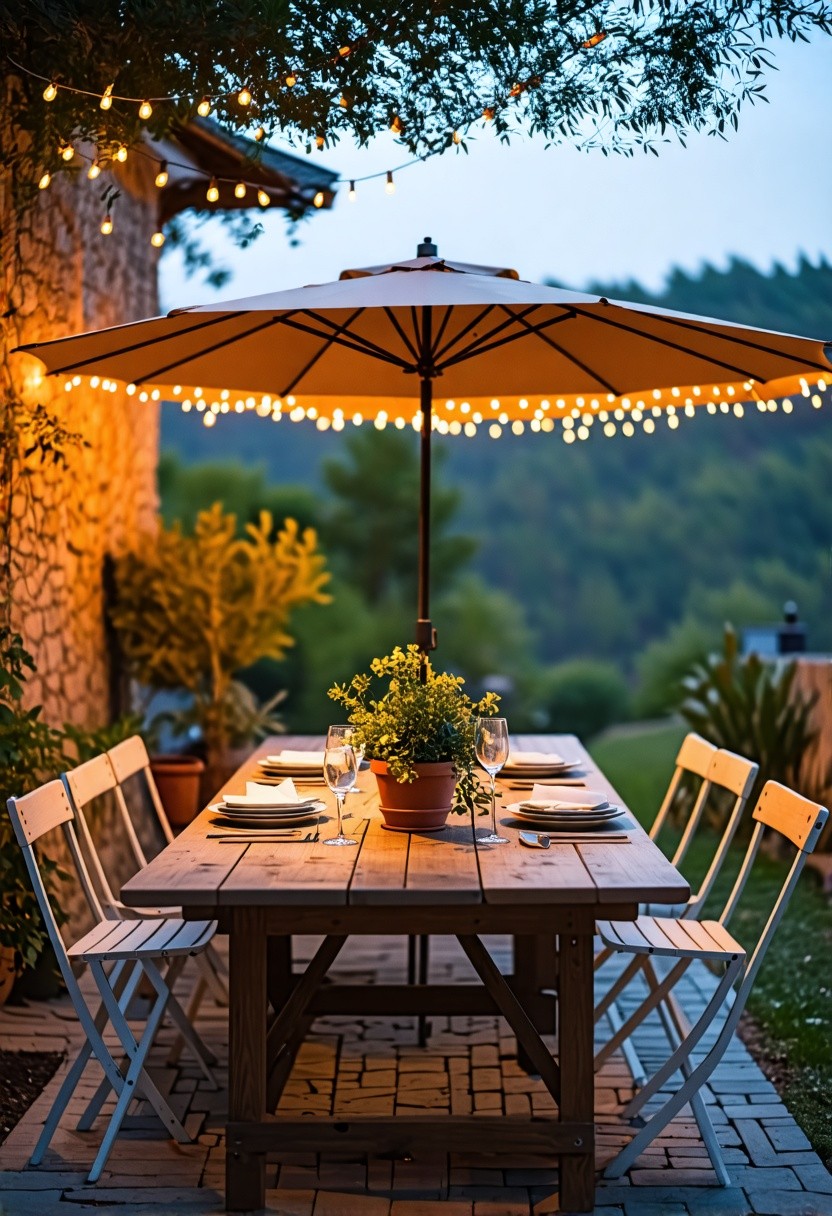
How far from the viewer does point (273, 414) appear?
17.6 feet

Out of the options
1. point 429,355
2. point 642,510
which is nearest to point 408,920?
point 429,355

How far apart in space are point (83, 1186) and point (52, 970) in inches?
64.0

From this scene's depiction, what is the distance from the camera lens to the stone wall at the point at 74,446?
4.92 m

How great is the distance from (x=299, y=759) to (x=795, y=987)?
2187mm

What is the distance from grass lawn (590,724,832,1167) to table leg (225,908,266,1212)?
56.3 inches

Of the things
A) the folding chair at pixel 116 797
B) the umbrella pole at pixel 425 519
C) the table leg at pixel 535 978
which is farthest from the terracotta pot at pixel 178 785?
the table leg at pixel 535 978

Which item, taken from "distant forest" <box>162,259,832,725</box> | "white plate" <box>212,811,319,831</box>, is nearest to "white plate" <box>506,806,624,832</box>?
"white plate" <box>212,811,319,831</box>

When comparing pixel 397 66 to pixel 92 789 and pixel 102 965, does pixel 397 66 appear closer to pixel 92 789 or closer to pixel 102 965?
pixel 92 789

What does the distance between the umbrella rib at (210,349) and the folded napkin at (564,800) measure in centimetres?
175

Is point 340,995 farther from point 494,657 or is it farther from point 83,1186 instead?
point 494,657

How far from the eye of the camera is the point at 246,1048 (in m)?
3.03

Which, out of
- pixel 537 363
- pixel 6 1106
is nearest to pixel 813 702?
pixel 537 363

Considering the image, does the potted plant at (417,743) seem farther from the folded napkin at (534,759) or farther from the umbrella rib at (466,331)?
the umbrella rib at (466,331)

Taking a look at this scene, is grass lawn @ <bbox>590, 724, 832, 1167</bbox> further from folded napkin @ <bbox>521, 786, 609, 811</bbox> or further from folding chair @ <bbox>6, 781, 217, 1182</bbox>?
folding chair @ <bbox>6, 781, 217, 1182</bbox>
